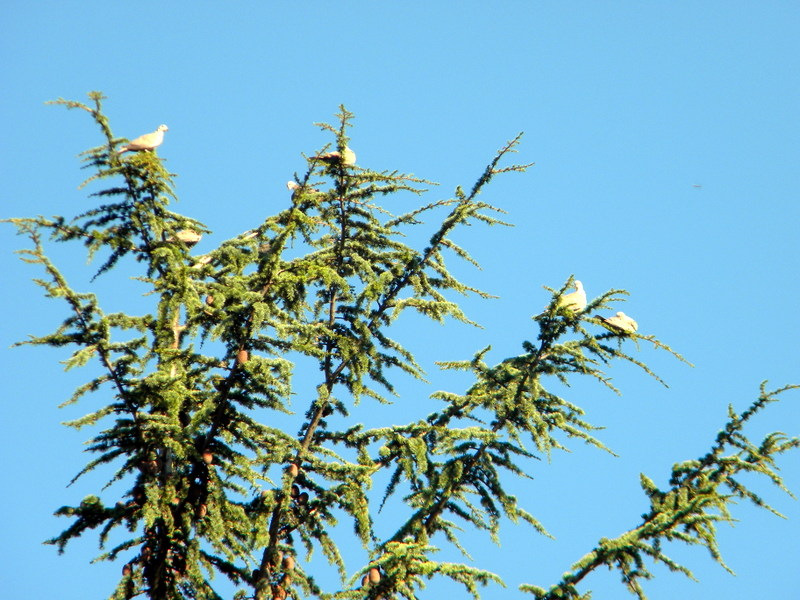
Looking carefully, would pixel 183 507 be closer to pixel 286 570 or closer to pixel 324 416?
pixel 286 570

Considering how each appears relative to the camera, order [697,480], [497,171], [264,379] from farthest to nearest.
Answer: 1. [497,171]
2. [264,379]
3. [697,480]

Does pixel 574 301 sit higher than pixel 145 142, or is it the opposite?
pixel 145 142

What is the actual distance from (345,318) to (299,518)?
8.43 feet

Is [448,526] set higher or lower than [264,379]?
lower

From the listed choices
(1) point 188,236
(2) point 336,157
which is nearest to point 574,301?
(2) point 336,157

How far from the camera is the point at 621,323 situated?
35.2ft

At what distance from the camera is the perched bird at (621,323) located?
10326mm

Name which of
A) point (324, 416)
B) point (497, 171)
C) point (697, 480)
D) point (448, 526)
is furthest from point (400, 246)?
point (697, 480)

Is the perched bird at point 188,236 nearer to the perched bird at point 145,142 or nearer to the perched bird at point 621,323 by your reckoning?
the perched bird at point 145,142

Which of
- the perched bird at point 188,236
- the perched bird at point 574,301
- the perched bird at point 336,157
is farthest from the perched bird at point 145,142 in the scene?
the perched bird at point 574,301

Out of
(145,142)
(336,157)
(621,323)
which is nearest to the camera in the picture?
(621,323)

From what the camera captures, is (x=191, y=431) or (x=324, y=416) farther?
(x=324, y=416)

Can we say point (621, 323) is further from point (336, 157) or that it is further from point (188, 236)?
point (188, 236)

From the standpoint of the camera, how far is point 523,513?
10.6 metres
